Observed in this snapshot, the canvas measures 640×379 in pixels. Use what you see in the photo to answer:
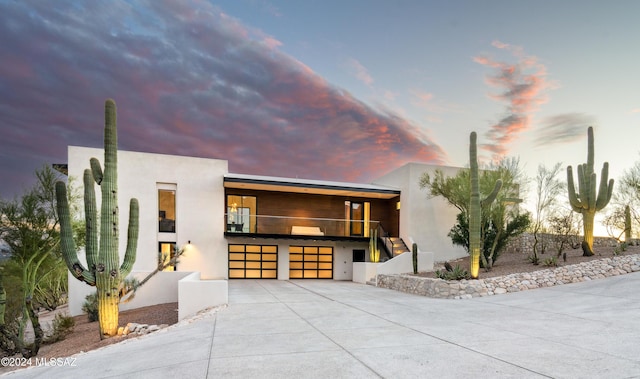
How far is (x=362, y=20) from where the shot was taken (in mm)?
14109

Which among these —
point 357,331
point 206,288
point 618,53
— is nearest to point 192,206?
point 206,288

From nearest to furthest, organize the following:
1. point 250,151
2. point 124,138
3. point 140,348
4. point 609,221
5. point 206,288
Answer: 1. point 140,348
2. point 206,288
3. point 609,221
4. point 124,138
5. point 250,151

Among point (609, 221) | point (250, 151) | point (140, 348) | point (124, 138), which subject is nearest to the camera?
point (140, 348)

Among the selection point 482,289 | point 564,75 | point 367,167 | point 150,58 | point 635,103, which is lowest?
point 482,289

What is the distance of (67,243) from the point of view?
7973 millimetres

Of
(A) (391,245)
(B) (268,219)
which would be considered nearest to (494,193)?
(A) (391,245)

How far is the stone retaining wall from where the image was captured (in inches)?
435

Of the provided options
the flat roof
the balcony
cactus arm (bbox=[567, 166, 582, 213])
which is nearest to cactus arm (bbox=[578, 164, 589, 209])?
cactus arm (bbox=[567, 166, 582, 213])

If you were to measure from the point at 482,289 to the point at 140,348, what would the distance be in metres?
9.90

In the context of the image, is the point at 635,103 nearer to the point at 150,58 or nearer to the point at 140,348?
the point at 140,348

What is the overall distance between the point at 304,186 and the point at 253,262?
523 centimetres

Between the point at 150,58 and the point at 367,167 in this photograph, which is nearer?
the point at 150,58

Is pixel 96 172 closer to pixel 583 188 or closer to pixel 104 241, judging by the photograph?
pixel 104 241

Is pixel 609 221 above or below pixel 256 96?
below
